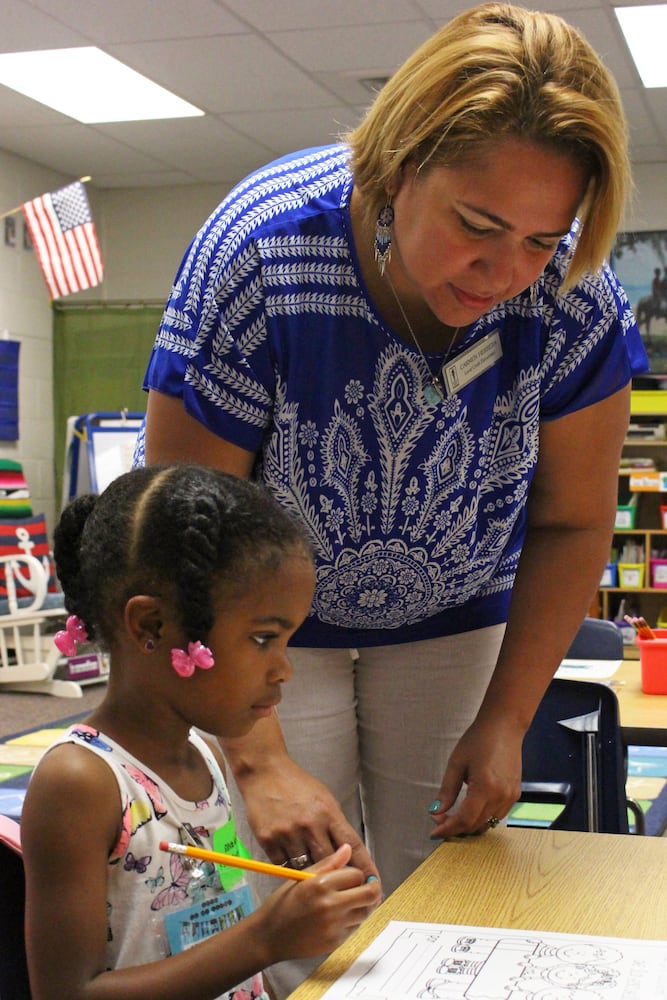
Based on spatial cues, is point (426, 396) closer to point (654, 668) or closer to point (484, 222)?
point (484, 222)

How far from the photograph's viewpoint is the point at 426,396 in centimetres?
123

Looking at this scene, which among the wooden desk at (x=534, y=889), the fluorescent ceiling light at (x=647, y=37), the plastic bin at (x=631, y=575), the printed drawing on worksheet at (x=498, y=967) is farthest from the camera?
the plastic bin at (x=631, y=575)

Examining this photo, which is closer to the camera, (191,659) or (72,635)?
(191,659)

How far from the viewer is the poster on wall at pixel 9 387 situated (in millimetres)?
6867

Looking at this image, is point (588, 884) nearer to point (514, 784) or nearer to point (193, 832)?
point (514, 784)

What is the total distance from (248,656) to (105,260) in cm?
745

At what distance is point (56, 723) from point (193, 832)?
3.98m

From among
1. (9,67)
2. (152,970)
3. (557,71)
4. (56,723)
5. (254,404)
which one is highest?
(9,67)

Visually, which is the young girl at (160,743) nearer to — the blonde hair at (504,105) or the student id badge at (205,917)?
the student id badge at (205,917)

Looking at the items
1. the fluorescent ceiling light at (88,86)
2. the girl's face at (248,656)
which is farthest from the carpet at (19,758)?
the fluorescent ceiling light at (88,86)

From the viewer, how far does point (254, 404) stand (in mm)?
1204

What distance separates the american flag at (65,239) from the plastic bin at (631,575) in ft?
10.8

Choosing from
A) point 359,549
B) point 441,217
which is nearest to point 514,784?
point 359,549

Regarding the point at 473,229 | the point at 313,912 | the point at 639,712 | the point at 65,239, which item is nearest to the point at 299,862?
the point at 313,912
